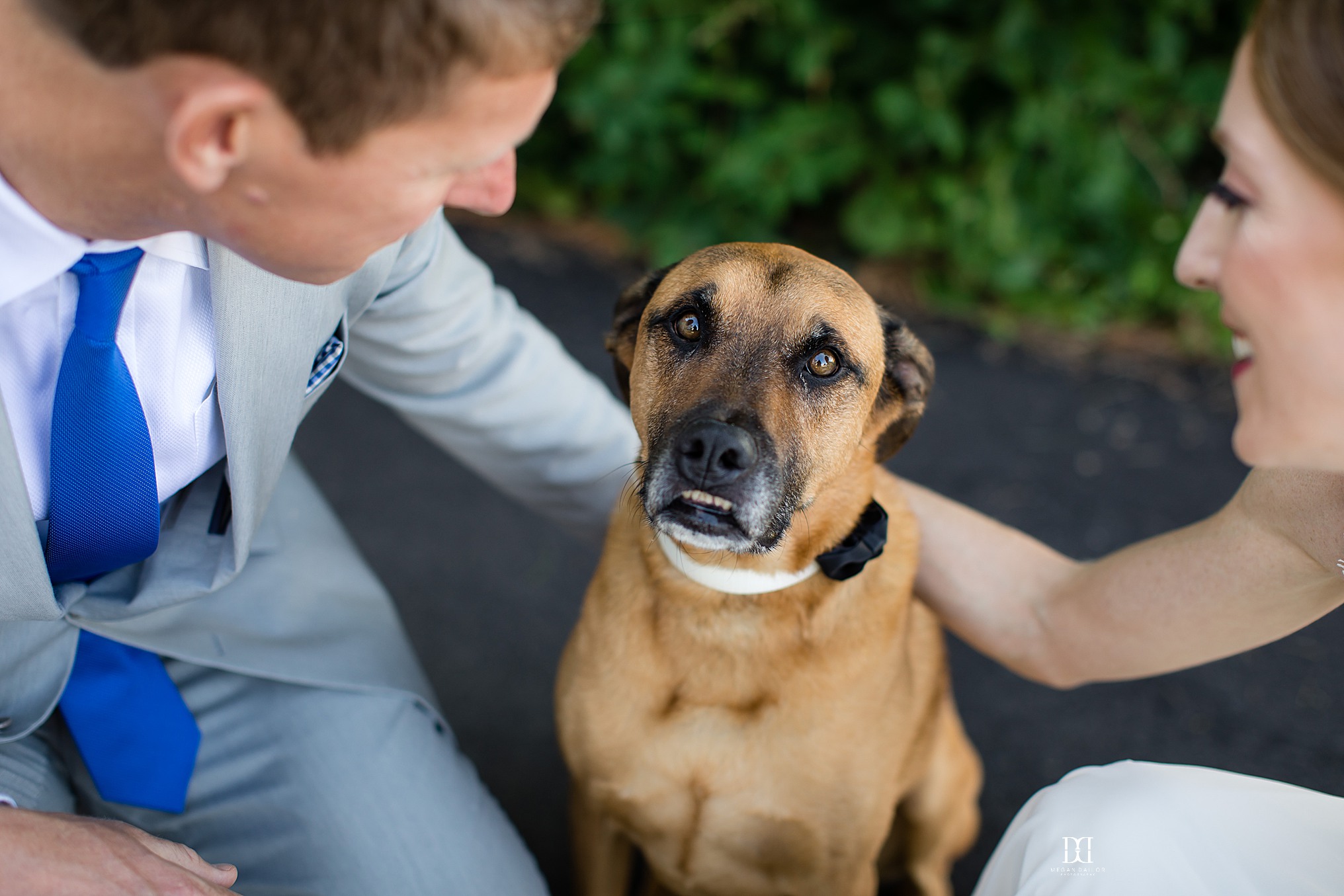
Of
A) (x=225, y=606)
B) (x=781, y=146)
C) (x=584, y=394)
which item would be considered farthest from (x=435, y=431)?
(x=781, y=146)

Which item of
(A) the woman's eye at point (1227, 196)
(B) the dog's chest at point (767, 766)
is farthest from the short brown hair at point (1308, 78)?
(B) the dog's chest at point (767, 766)

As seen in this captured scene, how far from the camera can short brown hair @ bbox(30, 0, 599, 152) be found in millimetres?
1232

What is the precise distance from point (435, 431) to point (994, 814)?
6.88 feet

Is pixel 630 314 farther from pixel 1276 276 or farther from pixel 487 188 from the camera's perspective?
pixel 1276 276

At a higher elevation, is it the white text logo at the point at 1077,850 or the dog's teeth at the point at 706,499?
the dog's teeth at the point at 706,499

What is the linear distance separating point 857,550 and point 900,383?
A: 16.5 inches

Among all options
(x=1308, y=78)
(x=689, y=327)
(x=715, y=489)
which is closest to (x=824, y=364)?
(x=689, y=327)

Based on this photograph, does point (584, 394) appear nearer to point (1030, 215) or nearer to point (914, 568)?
point (914, 568)

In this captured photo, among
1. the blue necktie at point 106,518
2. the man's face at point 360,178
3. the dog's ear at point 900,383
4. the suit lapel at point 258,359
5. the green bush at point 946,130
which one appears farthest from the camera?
the green bush at point 946,130

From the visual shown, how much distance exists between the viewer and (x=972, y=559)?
7.73 ft

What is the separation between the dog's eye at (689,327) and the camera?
2.10m

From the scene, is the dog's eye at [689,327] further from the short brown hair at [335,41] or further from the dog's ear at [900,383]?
the short brown hair at [335,41]

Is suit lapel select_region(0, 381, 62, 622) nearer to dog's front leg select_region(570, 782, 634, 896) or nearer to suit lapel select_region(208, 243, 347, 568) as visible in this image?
suit lapel select_region(208, 243, 347, 568)

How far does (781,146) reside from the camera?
15.4ft
